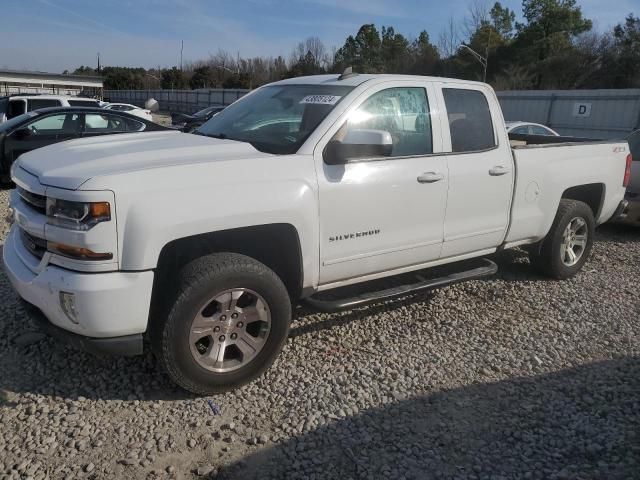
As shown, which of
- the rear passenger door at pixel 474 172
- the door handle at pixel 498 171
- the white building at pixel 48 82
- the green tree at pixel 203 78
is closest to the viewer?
the rear passenger door at pixel 474 172

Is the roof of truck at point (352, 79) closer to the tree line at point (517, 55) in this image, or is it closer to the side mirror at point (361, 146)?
the side mirror at point (361, 146)

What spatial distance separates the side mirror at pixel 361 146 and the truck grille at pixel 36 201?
168 centimetres

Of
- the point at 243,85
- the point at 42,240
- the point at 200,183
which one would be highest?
the point at 243,85

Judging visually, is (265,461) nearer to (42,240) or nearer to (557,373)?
(42,240)

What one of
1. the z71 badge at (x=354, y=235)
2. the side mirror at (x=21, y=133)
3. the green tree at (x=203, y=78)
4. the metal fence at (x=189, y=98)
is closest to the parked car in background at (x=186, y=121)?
the z71 badge at (x=354, y=235)

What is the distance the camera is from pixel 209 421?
3.03 metres

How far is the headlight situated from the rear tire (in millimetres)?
4176

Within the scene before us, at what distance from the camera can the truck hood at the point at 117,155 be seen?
9.31ft

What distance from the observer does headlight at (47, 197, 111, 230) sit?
8.81 feet

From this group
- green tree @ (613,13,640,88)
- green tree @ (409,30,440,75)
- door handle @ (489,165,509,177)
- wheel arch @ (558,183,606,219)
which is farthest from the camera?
green tree @ (409,30,440,75)

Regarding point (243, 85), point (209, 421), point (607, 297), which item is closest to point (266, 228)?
point (209, 421)

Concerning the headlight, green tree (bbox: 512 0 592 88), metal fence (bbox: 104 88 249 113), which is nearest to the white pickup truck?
the headlight

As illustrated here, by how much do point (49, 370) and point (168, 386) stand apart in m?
0.81

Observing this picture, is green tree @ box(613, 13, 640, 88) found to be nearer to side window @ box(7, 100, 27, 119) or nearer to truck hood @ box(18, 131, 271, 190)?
side window @ box(7, 100, 27, 119)
